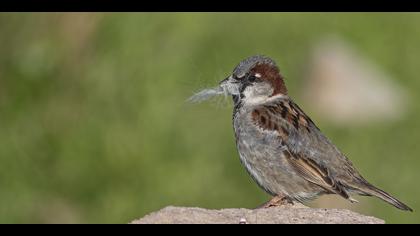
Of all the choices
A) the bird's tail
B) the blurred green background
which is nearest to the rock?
the bird's tail

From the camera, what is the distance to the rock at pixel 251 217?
4.71 m

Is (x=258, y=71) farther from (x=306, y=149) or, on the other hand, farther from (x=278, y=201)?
(x=278, y=201)

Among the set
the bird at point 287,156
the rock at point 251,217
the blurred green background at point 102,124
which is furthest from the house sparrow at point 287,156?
the blurred green background at point 102,124

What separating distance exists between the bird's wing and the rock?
0.96 metres

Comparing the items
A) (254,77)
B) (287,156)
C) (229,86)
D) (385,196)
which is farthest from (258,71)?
(385,196)

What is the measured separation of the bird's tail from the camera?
593 centimetres

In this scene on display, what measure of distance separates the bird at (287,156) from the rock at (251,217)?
95 cm

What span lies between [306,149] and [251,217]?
56.9 inches

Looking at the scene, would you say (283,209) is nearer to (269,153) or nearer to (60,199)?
(269,153)

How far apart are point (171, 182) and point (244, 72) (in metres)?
1.68

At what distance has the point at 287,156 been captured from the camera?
623cm

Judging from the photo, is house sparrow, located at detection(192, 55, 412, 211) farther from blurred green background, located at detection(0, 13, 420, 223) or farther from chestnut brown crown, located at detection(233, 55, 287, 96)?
blurred green background, located at detection(0, 13, 420, 223)

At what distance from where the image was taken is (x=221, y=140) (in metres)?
9.24
